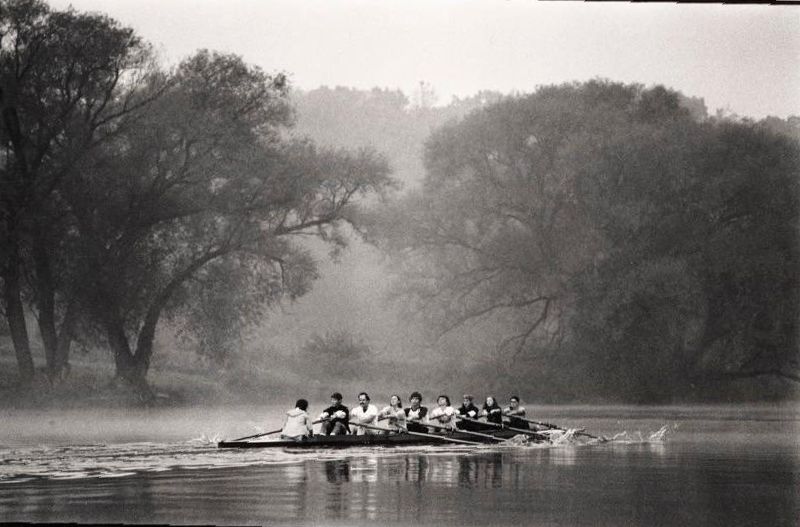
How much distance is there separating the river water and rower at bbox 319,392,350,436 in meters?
0.76

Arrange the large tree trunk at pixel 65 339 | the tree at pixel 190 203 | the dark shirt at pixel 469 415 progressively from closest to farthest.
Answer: the dark shirt at pixel 469 415, the large tree trunk at pixel 65 339, the tree at pixel 190 203

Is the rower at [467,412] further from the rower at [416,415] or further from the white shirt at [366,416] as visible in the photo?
the white shirt at [366,416]

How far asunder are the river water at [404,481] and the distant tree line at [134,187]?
25.4ft

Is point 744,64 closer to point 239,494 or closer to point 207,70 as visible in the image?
point 207,70

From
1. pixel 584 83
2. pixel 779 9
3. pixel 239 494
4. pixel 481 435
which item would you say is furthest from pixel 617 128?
pixel 239 494

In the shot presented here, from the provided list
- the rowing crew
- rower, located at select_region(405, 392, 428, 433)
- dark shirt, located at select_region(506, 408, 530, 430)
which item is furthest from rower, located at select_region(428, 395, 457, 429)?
dark shirt, located at select_region(506, 408, 530, 430)

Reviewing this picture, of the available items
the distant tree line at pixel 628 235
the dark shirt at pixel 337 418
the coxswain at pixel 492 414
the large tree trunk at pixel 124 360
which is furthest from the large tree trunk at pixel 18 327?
the coxswain at pixel 492 414

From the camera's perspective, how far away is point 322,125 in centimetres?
5488

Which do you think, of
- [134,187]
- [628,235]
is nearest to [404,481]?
[134,187]

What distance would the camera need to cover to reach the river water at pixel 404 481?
10969mm

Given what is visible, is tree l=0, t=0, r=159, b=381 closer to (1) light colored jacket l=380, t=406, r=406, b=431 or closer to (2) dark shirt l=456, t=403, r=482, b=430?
(1) light colored jacket l=380, t=406, r=406, b=431

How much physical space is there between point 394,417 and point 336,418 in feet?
4.64

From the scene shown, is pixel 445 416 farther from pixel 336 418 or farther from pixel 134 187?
pixel 134 187

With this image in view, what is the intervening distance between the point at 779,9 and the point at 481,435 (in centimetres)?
1221
